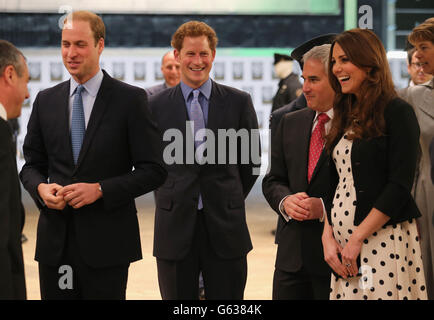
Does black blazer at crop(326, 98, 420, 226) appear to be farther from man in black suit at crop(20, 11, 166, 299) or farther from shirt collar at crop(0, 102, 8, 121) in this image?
shirt collar at crop(0, 102, 8, 121)

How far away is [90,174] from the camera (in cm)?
309

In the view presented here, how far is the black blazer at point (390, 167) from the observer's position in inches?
103

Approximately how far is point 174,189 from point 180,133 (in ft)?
1.05

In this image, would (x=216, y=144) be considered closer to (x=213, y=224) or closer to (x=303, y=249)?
(x=213, y=224)

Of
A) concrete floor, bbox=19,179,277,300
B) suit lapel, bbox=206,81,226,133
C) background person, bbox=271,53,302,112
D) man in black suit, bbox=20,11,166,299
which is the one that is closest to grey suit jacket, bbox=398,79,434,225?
suit lapel, bbox=206,81,226,133

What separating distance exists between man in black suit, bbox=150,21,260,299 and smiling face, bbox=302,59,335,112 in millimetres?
669

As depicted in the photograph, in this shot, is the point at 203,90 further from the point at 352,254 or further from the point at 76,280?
the point at 352,254

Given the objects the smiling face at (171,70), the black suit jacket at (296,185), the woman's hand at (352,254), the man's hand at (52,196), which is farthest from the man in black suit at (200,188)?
the smiling face at (171,70)

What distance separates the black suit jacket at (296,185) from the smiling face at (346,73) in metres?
0.50

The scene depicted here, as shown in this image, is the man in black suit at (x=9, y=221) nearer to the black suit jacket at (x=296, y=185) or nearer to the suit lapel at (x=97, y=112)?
the suit lapel at (x=97, y=112)

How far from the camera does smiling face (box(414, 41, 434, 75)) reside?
3381 millimetres

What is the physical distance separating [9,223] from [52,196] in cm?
59

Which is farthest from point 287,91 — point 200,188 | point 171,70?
point 200,188

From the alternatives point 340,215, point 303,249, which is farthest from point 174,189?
point 340,215
